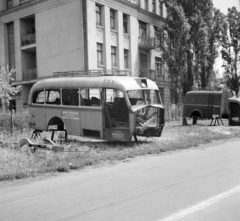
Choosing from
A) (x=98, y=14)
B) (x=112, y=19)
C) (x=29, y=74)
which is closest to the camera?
(x=98, y=14)

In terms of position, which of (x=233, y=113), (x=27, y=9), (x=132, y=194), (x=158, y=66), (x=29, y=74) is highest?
(x=27, y=9)

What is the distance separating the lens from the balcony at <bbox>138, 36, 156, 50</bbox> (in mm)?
33625

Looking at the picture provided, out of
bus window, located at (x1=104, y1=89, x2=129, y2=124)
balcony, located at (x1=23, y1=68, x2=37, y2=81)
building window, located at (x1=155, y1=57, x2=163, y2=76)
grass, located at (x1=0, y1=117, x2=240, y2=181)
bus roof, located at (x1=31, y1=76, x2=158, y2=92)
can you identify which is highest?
building window, located at (x1=155, y1=57, x2=163, y2=76)

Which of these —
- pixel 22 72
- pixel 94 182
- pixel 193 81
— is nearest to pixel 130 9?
pixel 193 81

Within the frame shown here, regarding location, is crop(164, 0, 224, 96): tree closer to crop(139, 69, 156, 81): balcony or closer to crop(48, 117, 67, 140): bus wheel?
crop(139, 69, 156, 81): balcony

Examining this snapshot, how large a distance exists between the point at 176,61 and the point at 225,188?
91.8 feet

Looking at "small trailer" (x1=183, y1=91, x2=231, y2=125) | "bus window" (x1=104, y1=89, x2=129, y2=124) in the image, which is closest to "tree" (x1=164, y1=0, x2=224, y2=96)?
"small trailer" (x1=183, y1=91, x2=231, y2=125)

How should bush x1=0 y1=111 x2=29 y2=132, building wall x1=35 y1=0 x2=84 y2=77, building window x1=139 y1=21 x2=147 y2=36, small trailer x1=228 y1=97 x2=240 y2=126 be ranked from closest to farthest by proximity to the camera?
1. bush x1=0 y1=111 x2=29 y2=132
2. small trailer x1=228 y1=97 x2=240 y2=126
3. building wall x1=35 y1=0 x2=84 y2=77
4. building window x1=139 y1=21 x2=147 y2=36

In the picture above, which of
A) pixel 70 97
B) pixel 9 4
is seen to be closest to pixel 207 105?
pixel 70 97

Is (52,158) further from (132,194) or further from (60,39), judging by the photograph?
(60,39)

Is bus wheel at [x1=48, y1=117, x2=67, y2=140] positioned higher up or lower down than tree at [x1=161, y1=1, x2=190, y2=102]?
lower down

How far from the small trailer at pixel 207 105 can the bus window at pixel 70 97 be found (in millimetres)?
12318

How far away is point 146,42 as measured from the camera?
3403 cm

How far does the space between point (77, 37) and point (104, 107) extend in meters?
15.8
